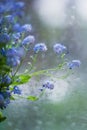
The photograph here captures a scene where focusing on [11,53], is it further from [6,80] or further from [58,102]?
[58,102]

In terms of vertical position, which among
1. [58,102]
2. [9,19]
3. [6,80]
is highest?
[58,102]

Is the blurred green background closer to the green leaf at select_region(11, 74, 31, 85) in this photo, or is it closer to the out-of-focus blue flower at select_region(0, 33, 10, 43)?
the green leaf at select_region(11, 74, 31, 85)

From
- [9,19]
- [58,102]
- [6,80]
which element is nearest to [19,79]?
[6,80]

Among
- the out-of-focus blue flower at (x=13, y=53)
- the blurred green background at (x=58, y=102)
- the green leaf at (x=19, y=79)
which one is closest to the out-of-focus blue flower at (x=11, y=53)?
the out-of-focus blue flower at (x=13, y=53)

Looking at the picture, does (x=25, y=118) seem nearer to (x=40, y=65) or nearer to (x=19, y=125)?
(x=19, y=125)

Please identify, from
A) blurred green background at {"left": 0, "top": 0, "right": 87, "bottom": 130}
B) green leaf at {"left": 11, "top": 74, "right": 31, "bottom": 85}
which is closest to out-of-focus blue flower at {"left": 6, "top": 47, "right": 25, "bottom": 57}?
green leaf at {"left": 11, "top": 74, "right": 31, "bottom": 85}

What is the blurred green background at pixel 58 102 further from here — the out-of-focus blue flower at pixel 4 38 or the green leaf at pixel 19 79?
the out-of-focus blue flower at pixel 4 38

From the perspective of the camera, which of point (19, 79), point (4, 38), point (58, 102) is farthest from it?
point (58, 102)

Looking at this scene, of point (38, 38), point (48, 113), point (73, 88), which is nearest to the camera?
point (48, 113)

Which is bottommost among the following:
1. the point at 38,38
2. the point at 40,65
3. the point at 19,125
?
the point at 19,125

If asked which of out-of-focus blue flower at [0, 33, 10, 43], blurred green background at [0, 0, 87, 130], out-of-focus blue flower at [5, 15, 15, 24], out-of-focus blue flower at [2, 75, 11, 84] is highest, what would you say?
blurred green background at [0, 0, 87, 130]

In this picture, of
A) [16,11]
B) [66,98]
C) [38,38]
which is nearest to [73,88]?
[66,98]
